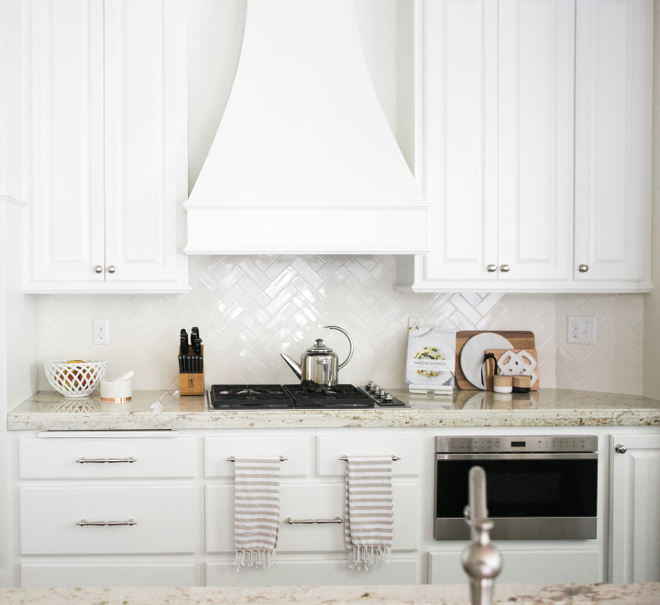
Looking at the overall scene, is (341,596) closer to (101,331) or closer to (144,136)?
(144,136)

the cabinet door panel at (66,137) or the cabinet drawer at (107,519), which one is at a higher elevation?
the cabinet door panel at (66,137)

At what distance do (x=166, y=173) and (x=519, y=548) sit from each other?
209cm

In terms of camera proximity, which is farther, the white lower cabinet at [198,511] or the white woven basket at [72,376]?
the white woven basket at [72,376]

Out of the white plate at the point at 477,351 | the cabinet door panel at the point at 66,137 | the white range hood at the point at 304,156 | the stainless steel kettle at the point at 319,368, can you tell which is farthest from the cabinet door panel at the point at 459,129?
the cabinet door panel at the point at 66,137

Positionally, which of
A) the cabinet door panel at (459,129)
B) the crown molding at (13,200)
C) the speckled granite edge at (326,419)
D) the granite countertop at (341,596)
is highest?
the cabinet door panel at (459,129)

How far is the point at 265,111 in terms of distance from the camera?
7.81 feet

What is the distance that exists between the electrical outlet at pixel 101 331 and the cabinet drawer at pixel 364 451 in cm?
122

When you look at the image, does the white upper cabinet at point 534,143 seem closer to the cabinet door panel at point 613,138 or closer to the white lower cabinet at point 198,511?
the cabinet door panel at point 613,138

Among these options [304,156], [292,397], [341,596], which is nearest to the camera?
[341,596]

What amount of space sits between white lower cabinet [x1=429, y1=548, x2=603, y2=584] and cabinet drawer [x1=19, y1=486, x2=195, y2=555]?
97 cm

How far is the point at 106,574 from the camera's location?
86.4 inches

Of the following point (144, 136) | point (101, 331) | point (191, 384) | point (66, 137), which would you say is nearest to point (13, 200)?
point (66, 137)

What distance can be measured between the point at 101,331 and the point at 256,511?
1198 mm

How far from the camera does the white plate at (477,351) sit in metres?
2.83
